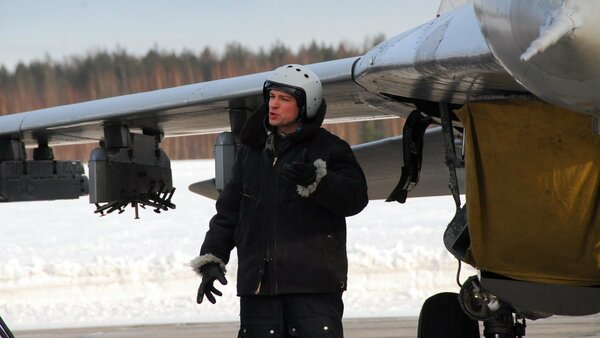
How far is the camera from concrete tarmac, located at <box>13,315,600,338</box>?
1162 centimetres

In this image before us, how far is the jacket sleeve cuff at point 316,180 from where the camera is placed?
6.39m

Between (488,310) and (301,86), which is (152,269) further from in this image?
(301,86)

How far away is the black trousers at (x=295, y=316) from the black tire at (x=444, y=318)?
180 cm

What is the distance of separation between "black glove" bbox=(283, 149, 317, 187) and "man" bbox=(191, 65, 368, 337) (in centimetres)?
15

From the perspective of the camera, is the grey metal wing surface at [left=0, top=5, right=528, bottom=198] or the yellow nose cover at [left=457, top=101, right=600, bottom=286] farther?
the yellow nose cover at [left=457, top=101, right=600, bottom=286]

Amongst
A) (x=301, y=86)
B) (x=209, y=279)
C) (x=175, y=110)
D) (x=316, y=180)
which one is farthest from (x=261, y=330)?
(x=175, y=110)

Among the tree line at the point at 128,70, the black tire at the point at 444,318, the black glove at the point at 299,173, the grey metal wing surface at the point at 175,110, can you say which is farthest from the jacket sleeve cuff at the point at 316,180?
the tree line at the point at 128,70

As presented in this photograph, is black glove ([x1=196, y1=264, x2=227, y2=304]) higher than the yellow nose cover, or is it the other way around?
the yellow nose cover

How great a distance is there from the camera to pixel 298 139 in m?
6.77

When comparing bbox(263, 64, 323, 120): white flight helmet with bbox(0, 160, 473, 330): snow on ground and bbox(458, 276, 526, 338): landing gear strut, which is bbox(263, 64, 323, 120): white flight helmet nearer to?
→ bbox(458, 276, 526, 338): landing gear strut

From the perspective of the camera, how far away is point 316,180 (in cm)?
642

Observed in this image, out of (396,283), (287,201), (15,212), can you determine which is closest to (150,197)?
(287,201)

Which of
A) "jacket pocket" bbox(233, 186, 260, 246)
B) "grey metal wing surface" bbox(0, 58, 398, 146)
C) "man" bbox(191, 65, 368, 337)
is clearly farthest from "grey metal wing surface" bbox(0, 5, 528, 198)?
"jacket pocket" bbox(233, 186, 260, 246)

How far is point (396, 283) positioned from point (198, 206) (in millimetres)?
10272
